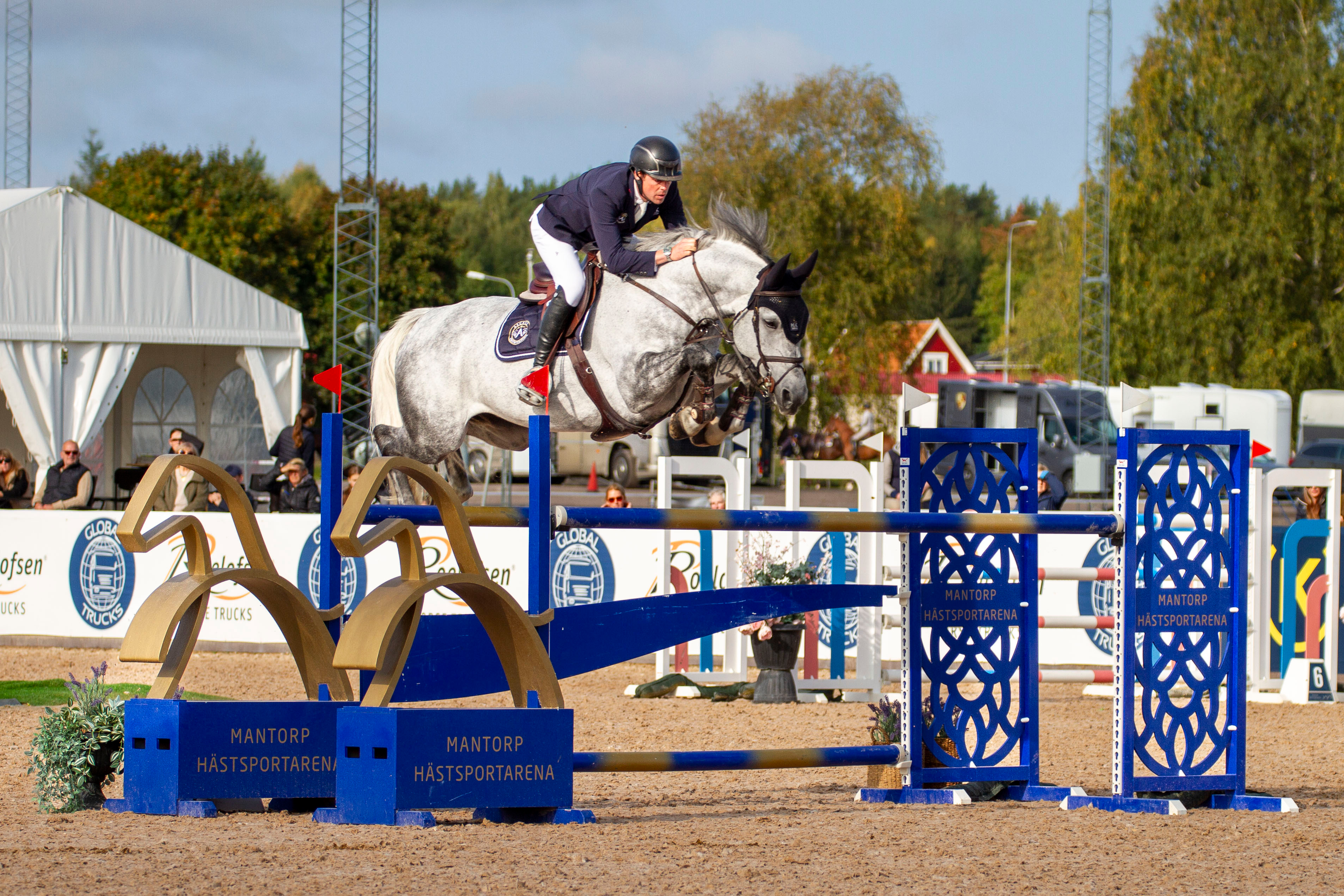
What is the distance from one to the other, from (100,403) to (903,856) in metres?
13.9

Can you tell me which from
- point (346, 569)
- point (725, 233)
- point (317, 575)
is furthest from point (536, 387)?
point (317, 575)

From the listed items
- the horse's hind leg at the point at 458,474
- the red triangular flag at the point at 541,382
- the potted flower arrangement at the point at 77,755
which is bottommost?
the potted flower arrangement at the point at 77,755

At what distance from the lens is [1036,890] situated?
143 inches

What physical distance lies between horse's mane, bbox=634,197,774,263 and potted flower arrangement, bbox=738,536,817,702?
14.6 ft

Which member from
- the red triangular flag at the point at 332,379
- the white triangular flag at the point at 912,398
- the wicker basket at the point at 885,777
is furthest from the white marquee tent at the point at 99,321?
the wicker basket at the point at 885,777

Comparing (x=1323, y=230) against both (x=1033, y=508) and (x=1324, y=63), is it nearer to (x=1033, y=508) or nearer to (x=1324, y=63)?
(x=1324, y=63)

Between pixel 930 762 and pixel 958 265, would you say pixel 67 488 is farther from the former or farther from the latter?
pixel 958 265

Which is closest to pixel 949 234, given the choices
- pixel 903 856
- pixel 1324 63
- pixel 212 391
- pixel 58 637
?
pixel 1324 63

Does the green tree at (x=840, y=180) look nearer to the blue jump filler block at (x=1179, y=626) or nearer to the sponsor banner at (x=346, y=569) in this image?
the sponsor banner at (x=346, y=569)

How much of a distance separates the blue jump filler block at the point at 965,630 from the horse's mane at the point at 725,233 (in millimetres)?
873

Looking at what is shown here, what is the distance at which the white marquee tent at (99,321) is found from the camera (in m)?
15.4

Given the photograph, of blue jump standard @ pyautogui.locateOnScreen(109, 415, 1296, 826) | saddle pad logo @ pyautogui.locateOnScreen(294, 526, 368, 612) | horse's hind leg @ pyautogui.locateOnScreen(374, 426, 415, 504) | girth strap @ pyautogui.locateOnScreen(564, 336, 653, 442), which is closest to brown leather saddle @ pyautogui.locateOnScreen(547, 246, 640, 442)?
girth strap @ pyautogui.locateOnScreen(564, 336, 653, 442)

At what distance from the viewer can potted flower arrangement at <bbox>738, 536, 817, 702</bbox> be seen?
927 centimetres

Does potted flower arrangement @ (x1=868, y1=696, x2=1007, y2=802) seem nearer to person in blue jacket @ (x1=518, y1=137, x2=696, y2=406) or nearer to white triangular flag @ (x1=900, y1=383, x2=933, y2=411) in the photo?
white triangular flag @ (x1=900, y1=383, x2=933, y2=411)
